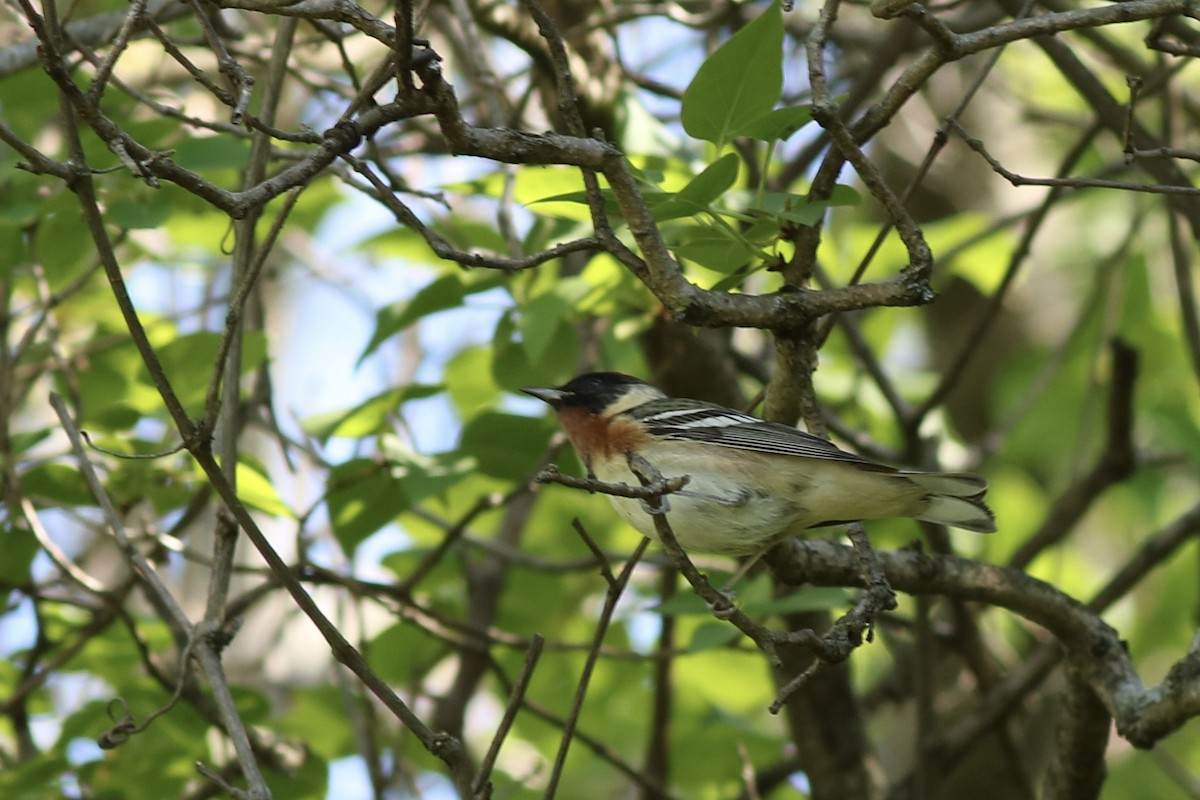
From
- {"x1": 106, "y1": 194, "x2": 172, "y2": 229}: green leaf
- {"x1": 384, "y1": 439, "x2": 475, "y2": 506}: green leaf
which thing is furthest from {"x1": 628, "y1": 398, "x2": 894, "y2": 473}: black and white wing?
{"x1": 106, "y1": 194, "x2": 172, "y2": 229}: green leaf

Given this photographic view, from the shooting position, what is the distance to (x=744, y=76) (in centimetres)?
323

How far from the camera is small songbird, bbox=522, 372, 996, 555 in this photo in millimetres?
4141

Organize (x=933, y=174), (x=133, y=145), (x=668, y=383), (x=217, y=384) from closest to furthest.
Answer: (x=133, y=145), (x=217, y=384), (x=668, y=383), (x=933, y=174)

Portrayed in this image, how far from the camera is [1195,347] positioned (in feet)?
20.3

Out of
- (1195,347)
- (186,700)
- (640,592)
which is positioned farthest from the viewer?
(640,592)

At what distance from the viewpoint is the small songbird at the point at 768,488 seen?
414 cm

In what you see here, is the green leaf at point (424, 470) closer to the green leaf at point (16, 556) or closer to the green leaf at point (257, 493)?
the green leaf at point (257, 493)

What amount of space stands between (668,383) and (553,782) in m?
2.35

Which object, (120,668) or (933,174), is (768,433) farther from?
(933,174)

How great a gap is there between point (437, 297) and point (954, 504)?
2.07 meters

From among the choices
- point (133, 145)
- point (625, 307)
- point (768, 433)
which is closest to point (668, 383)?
point (625, 307)

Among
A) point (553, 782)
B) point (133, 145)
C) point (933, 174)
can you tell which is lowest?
point (553, 782)

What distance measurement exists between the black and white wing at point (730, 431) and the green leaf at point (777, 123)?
0.88 meters

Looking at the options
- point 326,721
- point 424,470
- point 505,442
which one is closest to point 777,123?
point 424,470
